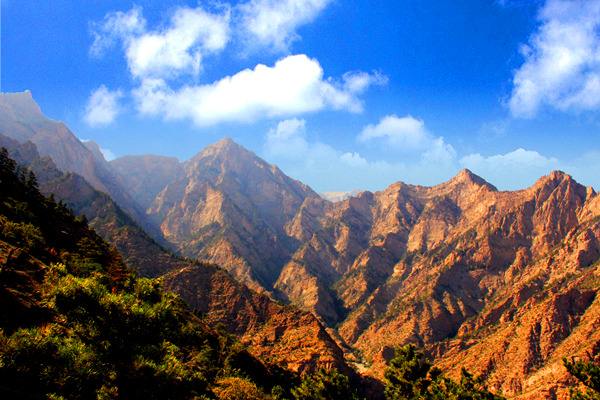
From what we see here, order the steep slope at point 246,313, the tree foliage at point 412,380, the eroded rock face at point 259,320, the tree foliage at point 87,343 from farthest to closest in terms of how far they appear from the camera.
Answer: the steep slope at point 246,313
the eroded rock face at point 259,320
the tree foliage at point 412,380
the tree foliage at point 87,343

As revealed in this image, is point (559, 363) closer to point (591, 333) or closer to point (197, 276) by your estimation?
point (591, 333)

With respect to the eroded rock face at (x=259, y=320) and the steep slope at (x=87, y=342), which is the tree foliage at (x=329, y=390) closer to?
the steep slope at (x=87, y=342)

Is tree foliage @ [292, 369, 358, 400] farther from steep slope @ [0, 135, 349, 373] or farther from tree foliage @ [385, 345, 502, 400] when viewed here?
steep slope @ [0, 135, 349, 373]

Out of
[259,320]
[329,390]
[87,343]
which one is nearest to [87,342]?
[87,343]

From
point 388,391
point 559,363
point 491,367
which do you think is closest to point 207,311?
point 388,391

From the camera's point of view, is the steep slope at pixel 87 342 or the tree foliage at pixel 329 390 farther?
the tree foliage at pixel 329 390

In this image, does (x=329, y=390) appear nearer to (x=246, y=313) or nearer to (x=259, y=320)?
(x=259, y=320)

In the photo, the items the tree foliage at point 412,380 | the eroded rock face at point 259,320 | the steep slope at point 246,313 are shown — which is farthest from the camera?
the steep slope at point 246,313

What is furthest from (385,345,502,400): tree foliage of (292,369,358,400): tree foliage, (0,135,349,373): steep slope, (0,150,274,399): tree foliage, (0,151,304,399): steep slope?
(0,135,349,373): steep slope

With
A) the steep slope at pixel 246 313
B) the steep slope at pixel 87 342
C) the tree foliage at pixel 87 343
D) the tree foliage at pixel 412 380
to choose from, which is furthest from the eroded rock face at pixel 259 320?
the tree foliage at pixel 87 343

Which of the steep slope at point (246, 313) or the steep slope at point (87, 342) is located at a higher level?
the steep slope at point (87, 342)

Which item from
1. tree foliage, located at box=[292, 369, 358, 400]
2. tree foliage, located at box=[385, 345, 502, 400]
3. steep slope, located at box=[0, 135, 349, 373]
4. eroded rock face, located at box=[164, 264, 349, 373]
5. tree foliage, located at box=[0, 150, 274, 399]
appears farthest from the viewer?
steep slope, located at box=[0, 135, 349, 373]

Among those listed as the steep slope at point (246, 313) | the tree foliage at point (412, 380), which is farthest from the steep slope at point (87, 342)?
the steep slope at point (246, 313)

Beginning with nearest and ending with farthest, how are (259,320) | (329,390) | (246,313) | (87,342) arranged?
(87,342)
(329,390)
(259,320)
(246,313)
